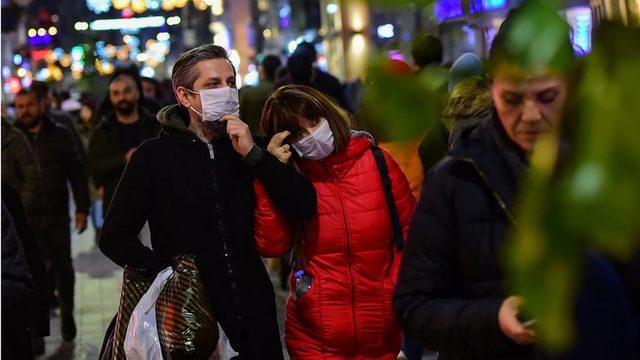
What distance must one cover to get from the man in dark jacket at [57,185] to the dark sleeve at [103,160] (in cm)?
140

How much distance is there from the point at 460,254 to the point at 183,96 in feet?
7.94

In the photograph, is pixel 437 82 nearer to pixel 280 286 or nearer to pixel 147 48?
pixel 280 286

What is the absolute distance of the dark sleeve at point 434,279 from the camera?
2.63 meters

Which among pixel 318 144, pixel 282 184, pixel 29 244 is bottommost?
pixel 29 244

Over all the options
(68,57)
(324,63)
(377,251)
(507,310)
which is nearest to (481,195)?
(507,310)

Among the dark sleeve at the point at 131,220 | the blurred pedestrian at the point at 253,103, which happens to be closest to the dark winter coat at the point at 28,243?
the dark sleeve at the point at 131,220

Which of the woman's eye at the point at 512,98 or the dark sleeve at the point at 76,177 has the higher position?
the woman's eye at the point at 512,98

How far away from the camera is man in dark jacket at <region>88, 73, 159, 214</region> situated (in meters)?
8.86

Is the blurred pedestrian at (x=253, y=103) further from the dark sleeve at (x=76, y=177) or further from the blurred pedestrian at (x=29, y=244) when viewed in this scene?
the blurred pedestrian at (x=29, y=244)

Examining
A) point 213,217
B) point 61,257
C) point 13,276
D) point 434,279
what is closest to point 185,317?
point 213,217

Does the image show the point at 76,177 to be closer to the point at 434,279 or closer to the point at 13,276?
the point at 13,276

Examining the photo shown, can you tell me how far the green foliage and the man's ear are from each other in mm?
3955

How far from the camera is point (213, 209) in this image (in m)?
4.64

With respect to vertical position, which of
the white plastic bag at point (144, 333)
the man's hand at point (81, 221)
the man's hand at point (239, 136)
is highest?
the man's hand at point (239, 136)
